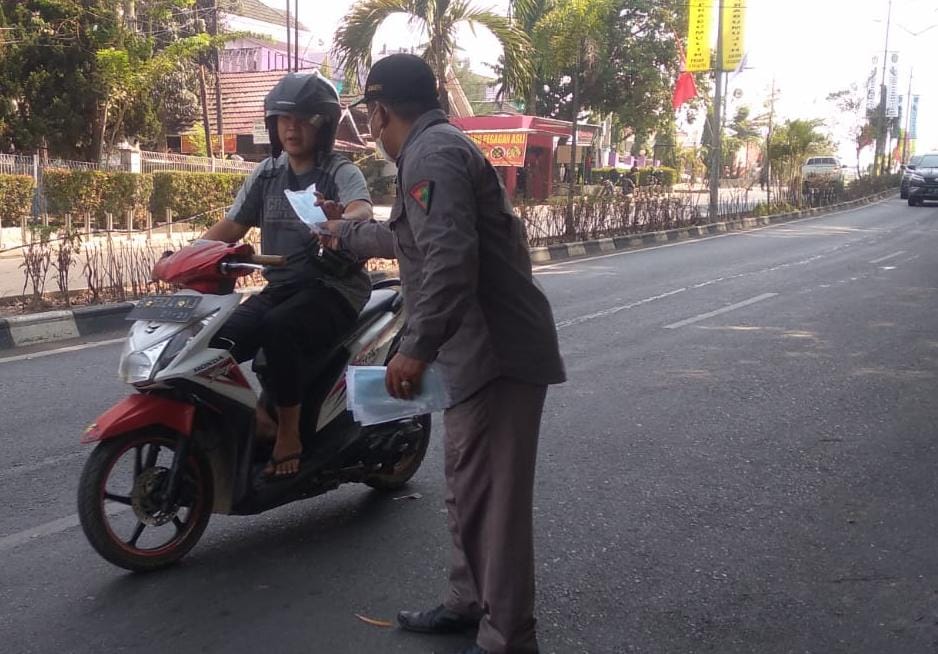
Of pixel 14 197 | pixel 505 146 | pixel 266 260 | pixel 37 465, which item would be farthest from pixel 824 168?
pixel 266 260

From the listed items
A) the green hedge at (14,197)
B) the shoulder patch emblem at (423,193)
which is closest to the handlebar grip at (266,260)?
the shoulder patch emblem at (423,193)

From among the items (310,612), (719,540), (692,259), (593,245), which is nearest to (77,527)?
(310,612)

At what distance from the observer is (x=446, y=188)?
2.38 meters

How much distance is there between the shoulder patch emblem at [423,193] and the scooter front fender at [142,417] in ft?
4.31

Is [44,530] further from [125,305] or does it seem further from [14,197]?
[14,197]

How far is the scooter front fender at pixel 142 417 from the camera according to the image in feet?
10.1

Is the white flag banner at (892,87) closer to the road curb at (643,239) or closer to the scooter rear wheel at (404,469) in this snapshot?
Answer: the road curb at (643,239)

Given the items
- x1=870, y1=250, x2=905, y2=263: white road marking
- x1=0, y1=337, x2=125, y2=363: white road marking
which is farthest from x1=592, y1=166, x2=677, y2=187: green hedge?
x1=0, y1=337, x2=125, y2=363: white road marking

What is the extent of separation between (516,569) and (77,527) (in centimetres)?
209

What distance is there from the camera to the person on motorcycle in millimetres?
3396

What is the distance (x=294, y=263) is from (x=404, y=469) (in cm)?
118

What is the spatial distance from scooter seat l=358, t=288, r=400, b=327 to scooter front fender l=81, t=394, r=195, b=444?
86cm

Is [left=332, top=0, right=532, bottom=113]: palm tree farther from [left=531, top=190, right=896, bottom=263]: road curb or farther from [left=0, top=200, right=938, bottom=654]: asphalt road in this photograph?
[left=0, top=200, right=938, bottom=654]: asphalt road

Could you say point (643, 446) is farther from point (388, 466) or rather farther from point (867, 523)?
point (388, 466)
